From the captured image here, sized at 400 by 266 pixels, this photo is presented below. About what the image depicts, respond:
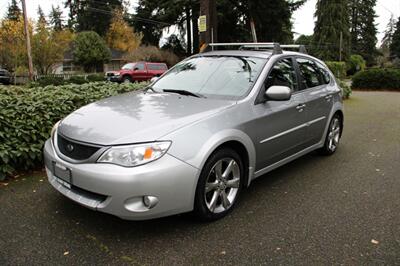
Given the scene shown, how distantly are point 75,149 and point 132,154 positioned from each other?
23.2 inches

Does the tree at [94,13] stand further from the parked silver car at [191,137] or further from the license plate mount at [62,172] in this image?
the license plate mount at [62,172]

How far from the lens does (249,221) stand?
353 cm

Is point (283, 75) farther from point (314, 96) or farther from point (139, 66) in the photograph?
point (139, 66)

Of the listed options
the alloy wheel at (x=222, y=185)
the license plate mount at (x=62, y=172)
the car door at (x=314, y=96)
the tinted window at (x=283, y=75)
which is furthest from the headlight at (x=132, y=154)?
the car door at (x=314, y=96)

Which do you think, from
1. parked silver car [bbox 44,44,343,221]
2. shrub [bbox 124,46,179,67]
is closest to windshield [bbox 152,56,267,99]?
parked silver car [bbox 44,44,343,221]

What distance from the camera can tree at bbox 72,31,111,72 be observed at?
40750mm

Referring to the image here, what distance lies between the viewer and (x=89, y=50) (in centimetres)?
4084

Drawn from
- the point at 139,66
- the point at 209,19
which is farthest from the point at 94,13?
the point at 209,19

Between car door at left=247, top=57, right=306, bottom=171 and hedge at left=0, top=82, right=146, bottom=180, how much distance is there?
2765mm

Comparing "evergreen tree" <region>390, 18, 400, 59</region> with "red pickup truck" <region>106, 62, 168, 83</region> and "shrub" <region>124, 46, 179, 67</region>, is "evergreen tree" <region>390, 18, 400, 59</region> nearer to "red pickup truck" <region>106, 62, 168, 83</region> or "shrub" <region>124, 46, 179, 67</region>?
"shrub" <region>124, 46, 179, 67</region>

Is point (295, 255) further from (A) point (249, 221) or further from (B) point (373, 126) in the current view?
(B) point (373, 126)

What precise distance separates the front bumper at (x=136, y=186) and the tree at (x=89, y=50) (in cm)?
4016

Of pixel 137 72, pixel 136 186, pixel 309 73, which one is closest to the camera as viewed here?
pixel 136 186

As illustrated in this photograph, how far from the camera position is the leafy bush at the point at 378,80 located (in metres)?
19.6
